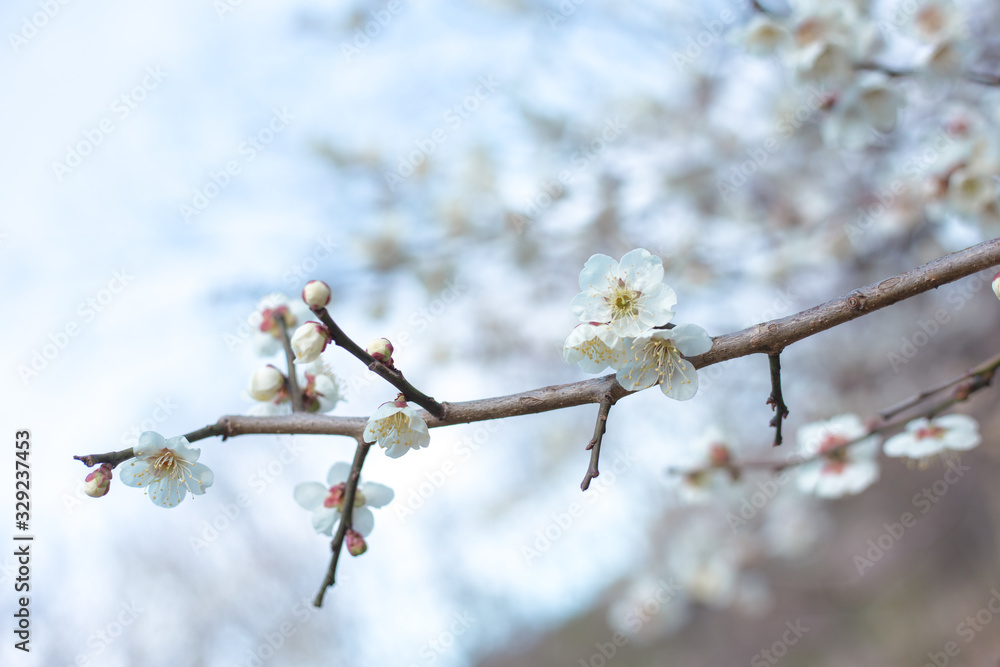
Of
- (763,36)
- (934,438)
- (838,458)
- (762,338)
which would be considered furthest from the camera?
(763,36)

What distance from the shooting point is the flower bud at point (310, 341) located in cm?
88

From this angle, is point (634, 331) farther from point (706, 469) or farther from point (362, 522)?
point (706, 469)

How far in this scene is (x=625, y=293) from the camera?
965 mm

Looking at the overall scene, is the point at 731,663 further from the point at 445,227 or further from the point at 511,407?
the point at 511,407

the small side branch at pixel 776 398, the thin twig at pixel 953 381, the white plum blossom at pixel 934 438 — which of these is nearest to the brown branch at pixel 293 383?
the small side branch at pixel 776 398

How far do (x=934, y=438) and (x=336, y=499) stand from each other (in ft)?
4.26

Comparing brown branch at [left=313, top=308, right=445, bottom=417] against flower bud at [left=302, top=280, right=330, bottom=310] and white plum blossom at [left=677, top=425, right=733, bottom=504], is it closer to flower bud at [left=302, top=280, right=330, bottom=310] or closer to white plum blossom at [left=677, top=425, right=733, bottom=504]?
flower bud at [left=302, top=280, right=330, bottom=310]

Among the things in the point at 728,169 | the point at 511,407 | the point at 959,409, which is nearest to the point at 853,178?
the point at 728,169

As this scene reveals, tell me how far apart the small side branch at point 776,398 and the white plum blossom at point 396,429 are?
46 cm

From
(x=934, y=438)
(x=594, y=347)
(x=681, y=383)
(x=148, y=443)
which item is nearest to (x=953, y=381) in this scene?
(x=934, y=438)

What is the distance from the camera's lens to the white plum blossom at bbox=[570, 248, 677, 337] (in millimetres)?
918

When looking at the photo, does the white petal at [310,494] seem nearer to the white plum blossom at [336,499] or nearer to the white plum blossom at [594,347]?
the white plum blossom at [336,499]

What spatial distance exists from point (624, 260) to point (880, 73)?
4.98ft

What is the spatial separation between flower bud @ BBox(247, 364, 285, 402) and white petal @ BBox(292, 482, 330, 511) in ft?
0.56
